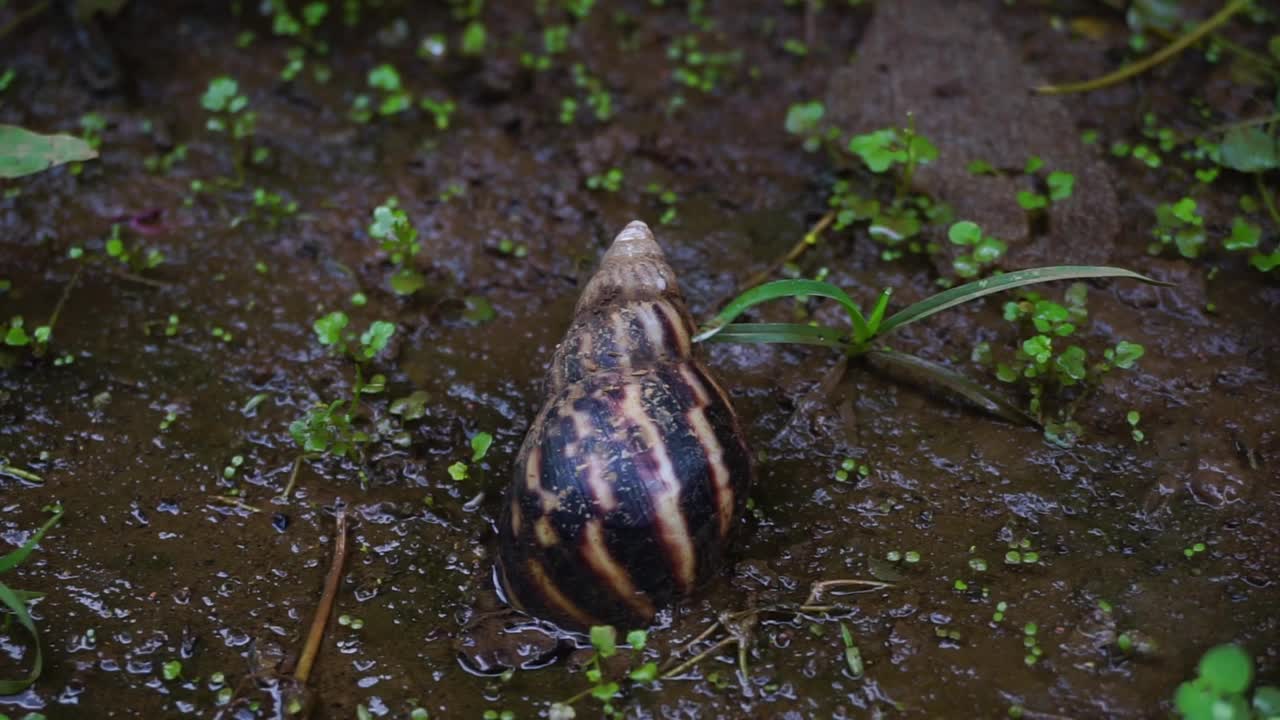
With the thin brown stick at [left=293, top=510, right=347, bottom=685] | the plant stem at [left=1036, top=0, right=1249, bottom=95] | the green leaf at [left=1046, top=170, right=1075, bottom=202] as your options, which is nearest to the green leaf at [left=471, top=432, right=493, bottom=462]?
the thin brown stick at [left=293, top=510, right=347, bottom=685]

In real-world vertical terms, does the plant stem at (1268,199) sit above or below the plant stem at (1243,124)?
below

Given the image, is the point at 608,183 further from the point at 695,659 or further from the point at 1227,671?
the point at 1227,671

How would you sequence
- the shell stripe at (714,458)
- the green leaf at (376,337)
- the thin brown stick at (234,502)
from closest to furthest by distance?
the shell stripe at (714,458), the thin brown stick at (234,502), the green leaf at (376,337)

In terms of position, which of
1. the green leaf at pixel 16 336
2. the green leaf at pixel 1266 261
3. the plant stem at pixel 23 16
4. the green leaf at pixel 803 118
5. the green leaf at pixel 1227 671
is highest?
the plant stem at pixel 23 16

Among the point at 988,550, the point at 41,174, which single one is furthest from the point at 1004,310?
the point at 41,174

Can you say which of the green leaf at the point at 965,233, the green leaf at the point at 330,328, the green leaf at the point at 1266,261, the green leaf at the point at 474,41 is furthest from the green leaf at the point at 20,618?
the green leaf at the point at 1266,261

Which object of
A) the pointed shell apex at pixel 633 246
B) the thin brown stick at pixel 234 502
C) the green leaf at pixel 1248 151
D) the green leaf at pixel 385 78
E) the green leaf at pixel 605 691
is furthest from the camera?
the green leaf at pixel 385 78

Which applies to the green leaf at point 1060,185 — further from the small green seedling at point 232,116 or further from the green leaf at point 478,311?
the small green seedling at point 232,116
